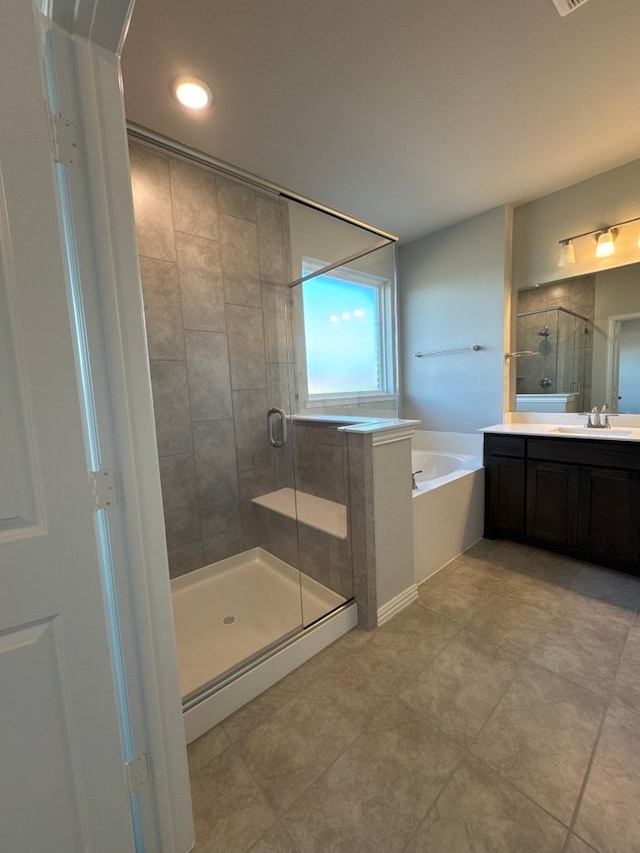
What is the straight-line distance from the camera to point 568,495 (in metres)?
2.29

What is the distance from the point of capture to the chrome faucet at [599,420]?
2469 millimetres

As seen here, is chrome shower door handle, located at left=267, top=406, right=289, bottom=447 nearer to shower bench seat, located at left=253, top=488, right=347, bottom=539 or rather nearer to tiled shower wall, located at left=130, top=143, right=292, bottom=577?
tiled shower wall, located at left=130, top=143, right=292, bottom=577

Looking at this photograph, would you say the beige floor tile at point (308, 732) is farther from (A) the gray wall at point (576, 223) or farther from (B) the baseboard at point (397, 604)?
(A) the gray wall at point (576, 223)

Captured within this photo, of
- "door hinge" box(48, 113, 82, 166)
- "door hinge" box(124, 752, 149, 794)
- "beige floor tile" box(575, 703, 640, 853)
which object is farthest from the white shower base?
"door hinge" box(48, 113, 82, 166)

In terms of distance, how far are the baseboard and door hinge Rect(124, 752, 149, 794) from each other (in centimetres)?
120

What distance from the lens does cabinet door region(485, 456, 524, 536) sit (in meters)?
2.51

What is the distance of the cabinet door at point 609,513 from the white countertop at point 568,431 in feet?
0.68

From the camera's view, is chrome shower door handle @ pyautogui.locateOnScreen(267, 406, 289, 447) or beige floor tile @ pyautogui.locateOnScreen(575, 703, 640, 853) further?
chrome shower door handle @ pyautogui.locateOnScreen(267, 406, 289, 447)

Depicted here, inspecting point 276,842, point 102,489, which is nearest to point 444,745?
point 276,842

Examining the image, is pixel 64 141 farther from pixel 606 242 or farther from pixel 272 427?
pixel 606 242

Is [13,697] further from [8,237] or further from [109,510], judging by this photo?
[8,237]

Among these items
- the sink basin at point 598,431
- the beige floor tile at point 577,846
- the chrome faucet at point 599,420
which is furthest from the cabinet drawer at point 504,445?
the beige floor tile at point 577,846

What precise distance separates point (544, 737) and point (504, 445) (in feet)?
5.74

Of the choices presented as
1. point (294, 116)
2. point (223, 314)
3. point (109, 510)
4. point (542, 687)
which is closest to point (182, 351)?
point (223, 314)
